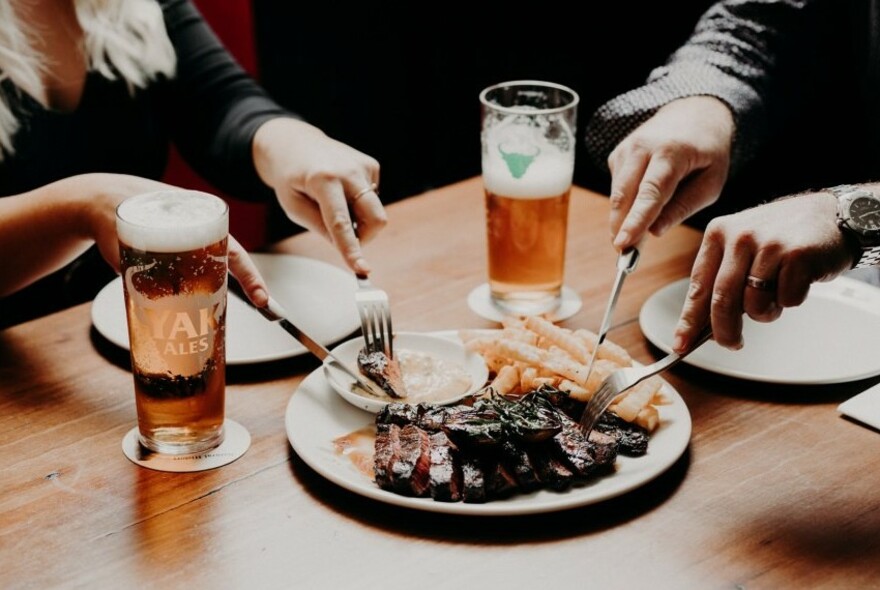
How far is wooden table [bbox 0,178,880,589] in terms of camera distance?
1213mm

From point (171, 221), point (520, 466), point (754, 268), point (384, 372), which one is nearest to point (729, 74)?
point (754, 268)

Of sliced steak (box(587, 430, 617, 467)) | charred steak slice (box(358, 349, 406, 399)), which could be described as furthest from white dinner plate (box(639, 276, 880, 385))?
charred steak slice (box(358, 349, 406, 399))

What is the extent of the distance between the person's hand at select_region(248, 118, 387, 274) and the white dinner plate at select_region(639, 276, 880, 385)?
0.51 m

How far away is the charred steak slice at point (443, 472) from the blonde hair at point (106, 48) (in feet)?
4.40

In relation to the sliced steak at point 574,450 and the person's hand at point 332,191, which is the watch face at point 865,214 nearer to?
the sliced steak at point 574,450

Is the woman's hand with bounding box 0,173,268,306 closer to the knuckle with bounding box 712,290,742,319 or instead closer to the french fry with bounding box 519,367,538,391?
the french fry with bounding box 519,367,538,391

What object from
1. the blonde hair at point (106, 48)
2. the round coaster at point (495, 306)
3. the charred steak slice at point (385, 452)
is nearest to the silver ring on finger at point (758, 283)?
the round coaster at point (495, 306)

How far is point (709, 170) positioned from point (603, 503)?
32.9 inches

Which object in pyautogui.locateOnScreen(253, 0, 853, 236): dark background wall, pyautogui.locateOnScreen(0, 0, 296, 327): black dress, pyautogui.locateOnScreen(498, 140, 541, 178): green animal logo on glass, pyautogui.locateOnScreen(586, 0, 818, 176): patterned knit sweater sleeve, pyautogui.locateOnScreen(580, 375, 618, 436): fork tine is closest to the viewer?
pyautogui.locateOnScreen(580, 375, 618, 436): fork tine

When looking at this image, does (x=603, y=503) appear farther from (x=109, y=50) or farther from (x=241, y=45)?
(x=241, y=45)

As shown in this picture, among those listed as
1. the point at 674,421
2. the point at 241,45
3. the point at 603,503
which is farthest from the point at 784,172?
the point at 603,503

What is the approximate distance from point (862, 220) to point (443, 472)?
2.45 ft

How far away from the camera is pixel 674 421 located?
1.50m

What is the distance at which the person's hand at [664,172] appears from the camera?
1.79m
